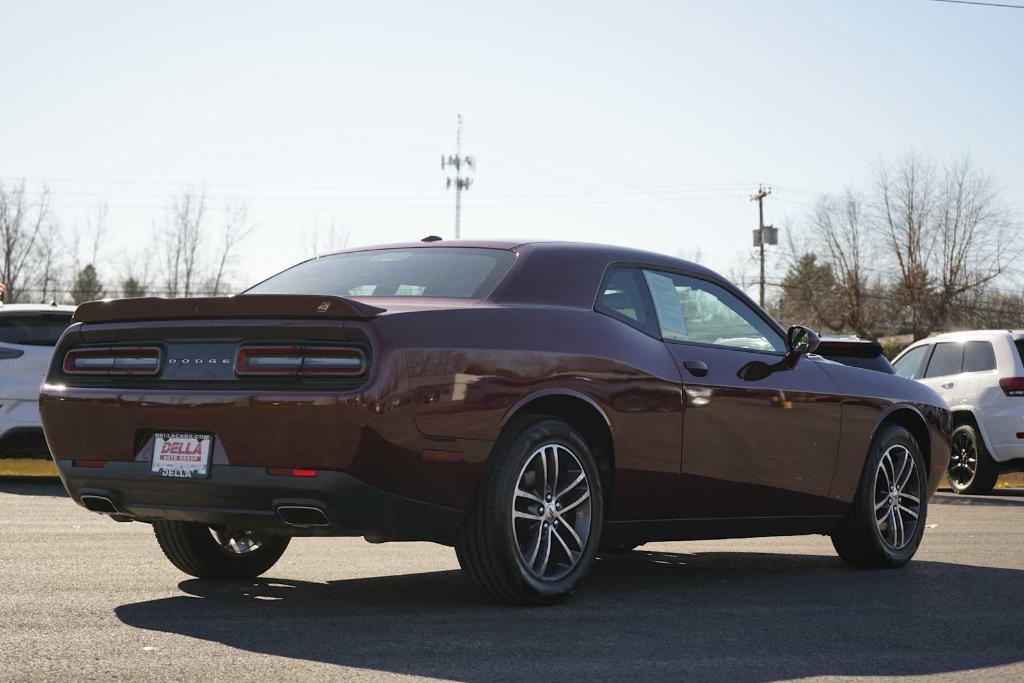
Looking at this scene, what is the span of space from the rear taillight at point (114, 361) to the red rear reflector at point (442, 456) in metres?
1.17

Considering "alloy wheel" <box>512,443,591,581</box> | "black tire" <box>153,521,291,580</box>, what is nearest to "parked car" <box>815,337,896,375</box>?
"alloy wheel" <box>512,443,591,581</box>

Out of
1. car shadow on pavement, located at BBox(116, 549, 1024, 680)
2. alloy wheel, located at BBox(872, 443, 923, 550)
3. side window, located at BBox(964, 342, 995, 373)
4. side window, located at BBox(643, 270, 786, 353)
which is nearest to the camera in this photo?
car shadow on pavement, located at BBox(116, 549, 1024, 680)

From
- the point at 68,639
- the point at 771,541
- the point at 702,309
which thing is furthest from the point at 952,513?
the point at 68,639

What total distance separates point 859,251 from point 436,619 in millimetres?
74316

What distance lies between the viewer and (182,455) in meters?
5.69

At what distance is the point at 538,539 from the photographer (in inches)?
239

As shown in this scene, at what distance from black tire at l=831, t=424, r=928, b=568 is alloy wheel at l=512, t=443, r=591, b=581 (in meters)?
2.42

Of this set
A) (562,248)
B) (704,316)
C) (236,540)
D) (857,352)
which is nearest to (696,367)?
(704,316)

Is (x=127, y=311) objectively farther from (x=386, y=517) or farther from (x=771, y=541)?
(x=771, y=541)

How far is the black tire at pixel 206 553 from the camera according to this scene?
270 inches

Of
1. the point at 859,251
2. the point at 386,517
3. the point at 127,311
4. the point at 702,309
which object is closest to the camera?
the point at 386,517

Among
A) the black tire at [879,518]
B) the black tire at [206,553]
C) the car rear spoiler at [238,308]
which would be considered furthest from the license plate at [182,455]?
the black tire at [879,518]

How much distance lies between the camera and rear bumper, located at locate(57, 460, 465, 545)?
546cm

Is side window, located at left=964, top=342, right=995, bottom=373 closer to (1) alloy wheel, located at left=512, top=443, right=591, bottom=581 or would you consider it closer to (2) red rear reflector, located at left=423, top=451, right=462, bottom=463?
(1) alloy wheel, located at left=512, top=443, right=591, bottom=581
